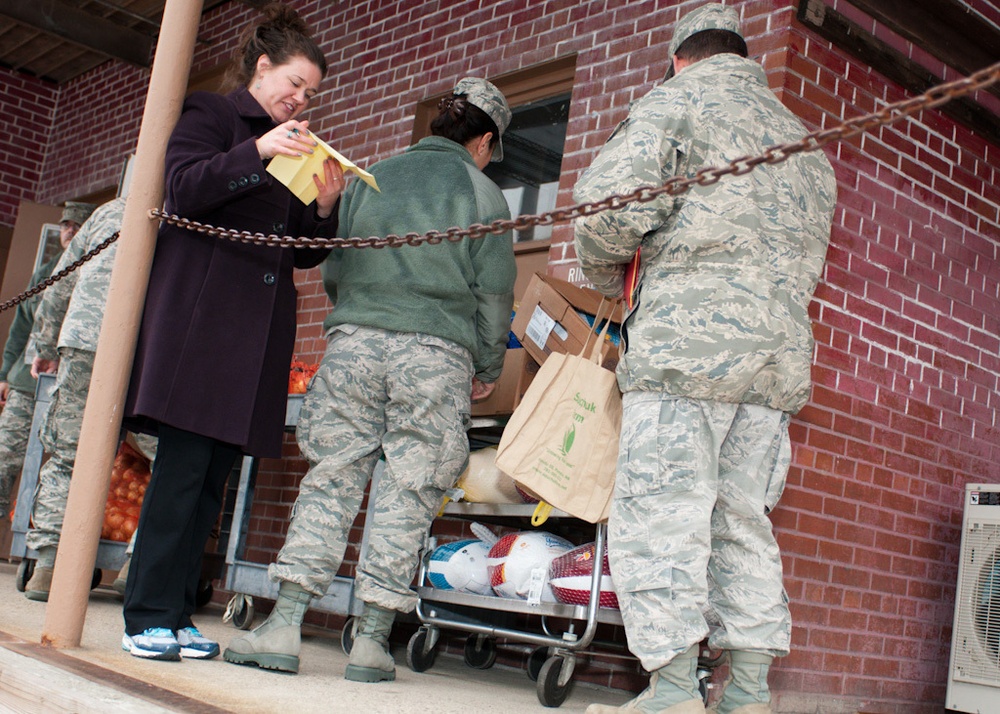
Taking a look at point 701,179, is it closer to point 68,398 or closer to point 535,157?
point 68,398

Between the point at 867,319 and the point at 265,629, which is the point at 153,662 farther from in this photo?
the point at 867,319

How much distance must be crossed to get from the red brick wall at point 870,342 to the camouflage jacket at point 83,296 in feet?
6.61

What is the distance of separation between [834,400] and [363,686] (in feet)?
7.46

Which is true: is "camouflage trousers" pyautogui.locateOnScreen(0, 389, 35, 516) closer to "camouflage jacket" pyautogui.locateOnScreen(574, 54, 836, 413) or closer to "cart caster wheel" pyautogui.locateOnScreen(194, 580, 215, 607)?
"cart caster wheel" pyautogui.locateOnScreen(194, 580, 215, 607)

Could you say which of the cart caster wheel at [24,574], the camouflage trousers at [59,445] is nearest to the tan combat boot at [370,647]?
the camouflage trousers at [59,445]

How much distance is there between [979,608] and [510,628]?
81.1 inches

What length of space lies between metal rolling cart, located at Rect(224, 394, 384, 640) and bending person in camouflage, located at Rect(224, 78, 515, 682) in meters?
0.68

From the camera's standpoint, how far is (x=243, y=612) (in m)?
4.58

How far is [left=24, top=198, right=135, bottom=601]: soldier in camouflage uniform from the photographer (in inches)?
173

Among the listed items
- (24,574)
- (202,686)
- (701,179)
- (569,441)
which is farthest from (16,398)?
(701,179)

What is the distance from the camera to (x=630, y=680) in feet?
13.4

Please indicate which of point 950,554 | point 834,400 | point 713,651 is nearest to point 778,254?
point 713,651

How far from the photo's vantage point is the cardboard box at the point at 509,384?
393 cm

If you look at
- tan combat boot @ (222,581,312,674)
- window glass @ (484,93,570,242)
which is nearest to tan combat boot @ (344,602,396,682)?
tan combat boot @ (222,581,312,674)
